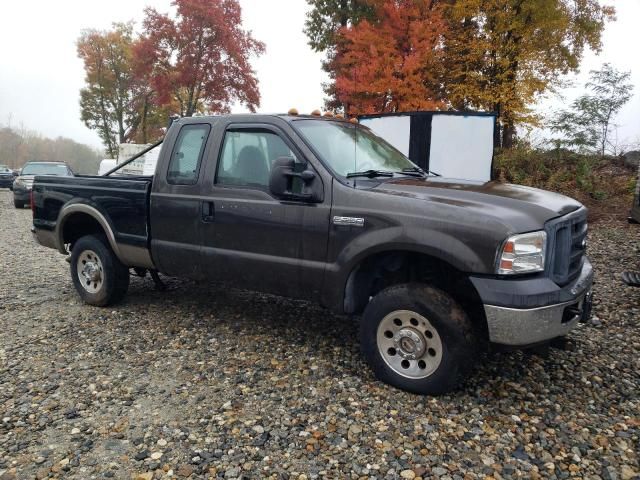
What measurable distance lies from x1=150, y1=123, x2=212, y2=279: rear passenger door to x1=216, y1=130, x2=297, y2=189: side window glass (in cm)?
23

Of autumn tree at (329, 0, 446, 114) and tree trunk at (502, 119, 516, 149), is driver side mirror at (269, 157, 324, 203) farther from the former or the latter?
tree trunk at (502, 119, 516, 149)

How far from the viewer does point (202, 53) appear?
76.9 feet

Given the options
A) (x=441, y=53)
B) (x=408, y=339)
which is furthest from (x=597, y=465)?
(x=441, y=53)

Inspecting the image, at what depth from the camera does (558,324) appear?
3041 mm

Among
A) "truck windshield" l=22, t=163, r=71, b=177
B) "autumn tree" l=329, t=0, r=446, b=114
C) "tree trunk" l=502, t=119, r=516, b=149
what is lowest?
"truck windshield" l=22, t=163, r=71, b=177

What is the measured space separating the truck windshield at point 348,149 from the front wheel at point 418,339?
1.07 meters

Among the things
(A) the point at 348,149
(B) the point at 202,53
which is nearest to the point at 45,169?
(B) the point at 202,53

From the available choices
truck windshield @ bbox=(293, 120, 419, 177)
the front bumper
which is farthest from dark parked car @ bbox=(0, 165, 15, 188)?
the front bumper

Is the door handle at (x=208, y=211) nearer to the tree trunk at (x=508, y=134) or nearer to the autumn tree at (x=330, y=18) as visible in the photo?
the tree trunk at (x=508, y=134)

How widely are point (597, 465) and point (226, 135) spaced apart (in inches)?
139

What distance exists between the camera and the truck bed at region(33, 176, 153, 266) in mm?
4648

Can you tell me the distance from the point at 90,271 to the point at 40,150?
87.2 m

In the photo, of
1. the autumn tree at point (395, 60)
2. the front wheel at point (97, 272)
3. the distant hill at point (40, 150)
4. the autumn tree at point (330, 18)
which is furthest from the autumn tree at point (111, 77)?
the distant hill at point (40, 150)

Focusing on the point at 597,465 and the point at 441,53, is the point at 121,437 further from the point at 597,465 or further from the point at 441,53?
the point at 441,53
